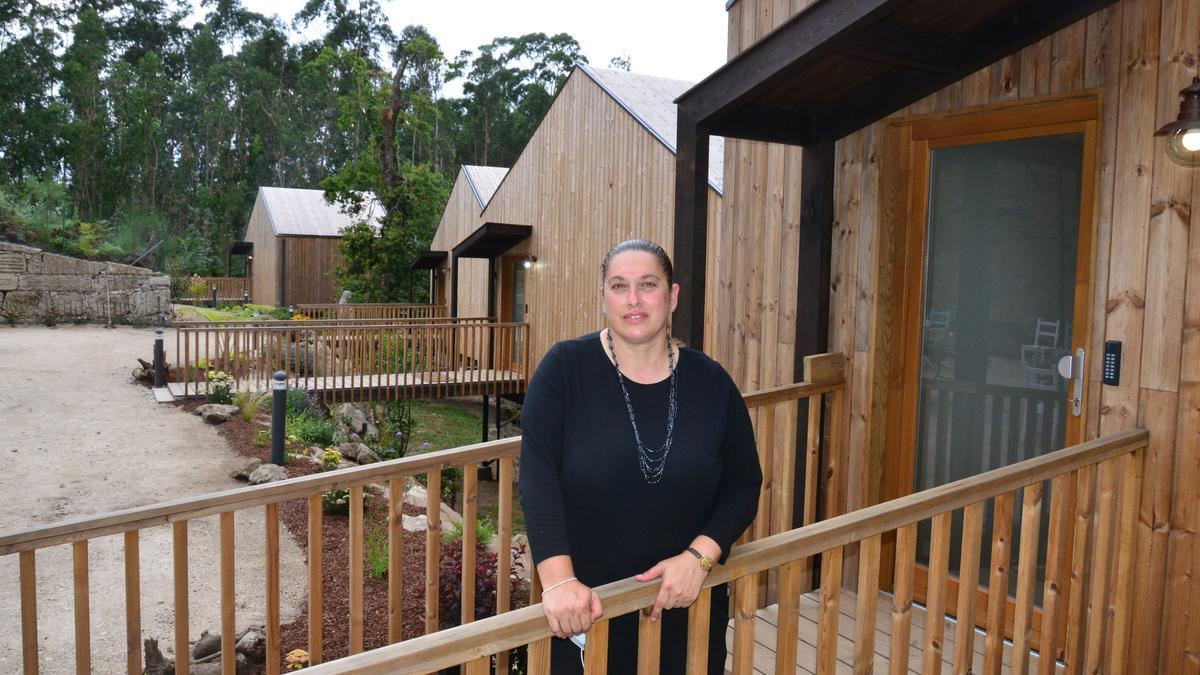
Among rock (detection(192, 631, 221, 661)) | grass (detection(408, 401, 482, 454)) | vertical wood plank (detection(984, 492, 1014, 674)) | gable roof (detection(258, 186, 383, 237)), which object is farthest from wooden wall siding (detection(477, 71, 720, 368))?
gable roof (detection(258, 186, 383, 237))

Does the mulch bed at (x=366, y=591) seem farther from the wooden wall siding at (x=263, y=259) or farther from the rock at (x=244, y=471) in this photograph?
the wooden wall siding at (x=263, y=259)

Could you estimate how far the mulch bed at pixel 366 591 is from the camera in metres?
4.64

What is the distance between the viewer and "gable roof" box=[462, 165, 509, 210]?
19281 millimetres

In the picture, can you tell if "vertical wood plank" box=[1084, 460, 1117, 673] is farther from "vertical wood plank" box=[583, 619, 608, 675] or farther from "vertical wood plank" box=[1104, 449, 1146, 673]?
"vertical wood plank" box=[583, 619, 608, 675]

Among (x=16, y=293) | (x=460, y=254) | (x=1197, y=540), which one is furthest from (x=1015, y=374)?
(x=16, y=293)

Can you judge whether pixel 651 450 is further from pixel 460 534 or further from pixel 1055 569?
pixel 460 534

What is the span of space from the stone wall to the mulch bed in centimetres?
1147

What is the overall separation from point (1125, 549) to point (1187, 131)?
4.63 ft

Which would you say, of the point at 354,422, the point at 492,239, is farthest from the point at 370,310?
the point at 354,422

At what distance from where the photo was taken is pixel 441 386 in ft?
41.5

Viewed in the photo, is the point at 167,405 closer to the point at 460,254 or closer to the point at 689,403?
the point at 460,254

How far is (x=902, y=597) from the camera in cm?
209

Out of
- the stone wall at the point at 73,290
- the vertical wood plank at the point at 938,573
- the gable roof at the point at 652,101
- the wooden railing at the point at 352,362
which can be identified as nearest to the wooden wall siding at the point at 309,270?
the stone wall at the point at 73,290

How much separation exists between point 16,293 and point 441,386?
10.1 m
